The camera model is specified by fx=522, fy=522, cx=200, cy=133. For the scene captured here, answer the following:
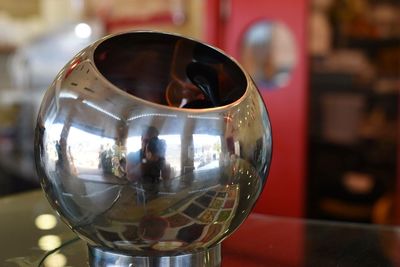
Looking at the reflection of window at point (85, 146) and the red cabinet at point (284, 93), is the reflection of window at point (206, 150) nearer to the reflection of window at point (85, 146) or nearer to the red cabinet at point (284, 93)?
the reflection of window at point (85, 146)

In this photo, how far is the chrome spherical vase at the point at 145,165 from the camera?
1.19 ft

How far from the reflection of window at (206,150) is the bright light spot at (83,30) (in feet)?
6.41

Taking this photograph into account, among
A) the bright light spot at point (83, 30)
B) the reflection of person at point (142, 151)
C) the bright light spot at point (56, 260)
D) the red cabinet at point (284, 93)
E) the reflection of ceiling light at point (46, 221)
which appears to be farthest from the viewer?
the bright light spot at point (83, 30)

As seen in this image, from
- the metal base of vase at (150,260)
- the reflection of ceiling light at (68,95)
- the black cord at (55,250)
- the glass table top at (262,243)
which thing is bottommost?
the glass table top at (262,243)

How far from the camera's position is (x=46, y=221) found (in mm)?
624

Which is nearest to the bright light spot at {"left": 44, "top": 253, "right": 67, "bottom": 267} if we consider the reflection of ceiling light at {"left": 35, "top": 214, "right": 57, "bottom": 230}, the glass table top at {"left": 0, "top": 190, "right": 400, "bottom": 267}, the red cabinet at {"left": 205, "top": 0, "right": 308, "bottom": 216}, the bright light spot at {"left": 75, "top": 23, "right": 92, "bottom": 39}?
the glass table top at {"left": 0, "top": 190, "right": 400, "bottom": 267}

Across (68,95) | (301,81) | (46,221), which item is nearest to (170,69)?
(68,95)

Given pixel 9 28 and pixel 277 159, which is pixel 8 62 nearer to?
pixel 9 28

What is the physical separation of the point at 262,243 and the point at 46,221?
0.26m

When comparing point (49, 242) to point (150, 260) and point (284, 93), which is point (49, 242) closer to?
point (150, 260)

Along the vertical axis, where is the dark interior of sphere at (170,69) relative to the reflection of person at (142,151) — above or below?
above

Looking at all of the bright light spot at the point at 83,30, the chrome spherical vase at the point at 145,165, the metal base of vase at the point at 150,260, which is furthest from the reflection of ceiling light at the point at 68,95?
the bright light spot at the point at 83,30

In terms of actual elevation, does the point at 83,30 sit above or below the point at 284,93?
above

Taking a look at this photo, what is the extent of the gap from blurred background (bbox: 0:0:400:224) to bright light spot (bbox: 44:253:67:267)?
108 centimetres
